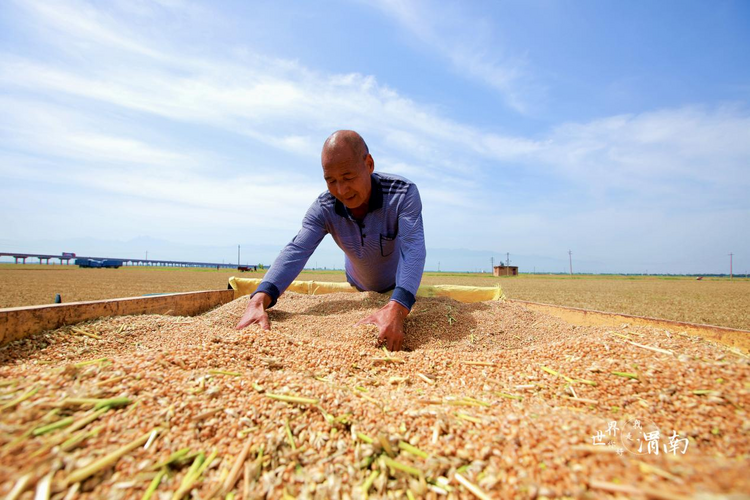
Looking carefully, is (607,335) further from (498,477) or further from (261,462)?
(261,462)

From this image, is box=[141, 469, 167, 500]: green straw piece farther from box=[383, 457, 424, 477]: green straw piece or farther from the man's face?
the man's face

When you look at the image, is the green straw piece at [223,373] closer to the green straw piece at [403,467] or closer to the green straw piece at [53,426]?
the green straw piece at [53,426]

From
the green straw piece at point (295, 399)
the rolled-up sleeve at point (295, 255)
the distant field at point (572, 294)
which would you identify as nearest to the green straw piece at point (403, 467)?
the green straw piece at point (295, 399)

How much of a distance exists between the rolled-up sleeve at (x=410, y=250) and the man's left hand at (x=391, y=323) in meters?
0.08

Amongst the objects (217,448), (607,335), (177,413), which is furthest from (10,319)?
(607,335)

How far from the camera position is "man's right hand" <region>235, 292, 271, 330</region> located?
231 cm

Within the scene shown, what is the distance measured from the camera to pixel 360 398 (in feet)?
3.83

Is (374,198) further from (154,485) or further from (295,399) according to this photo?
(154,485)

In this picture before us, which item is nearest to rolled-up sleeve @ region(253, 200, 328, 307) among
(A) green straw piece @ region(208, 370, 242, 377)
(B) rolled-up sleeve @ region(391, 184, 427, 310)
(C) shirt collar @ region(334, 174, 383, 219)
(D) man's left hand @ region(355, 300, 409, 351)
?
(C) shirt collar @ region(334, 174, 383, 219)

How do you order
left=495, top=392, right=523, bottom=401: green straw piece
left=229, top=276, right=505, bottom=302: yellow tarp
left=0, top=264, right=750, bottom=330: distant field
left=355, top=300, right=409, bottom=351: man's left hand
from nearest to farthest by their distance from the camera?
left=495, top=392, right=523, bottom=401: green straw piece, left=355, top=300, right=409, bottom=351: man's left hand, left=229, top=276, right=505, bottom=302: yellow tarp, left=0, top=264, right=750, bottom=330: distant field

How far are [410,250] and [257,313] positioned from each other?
117cm

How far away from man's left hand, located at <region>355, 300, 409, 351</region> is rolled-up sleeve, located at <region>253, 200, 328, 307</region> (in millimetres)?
967

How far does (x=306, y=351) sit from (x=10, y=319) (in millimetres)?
1468

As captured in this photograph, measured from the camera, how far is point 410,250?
265cm
